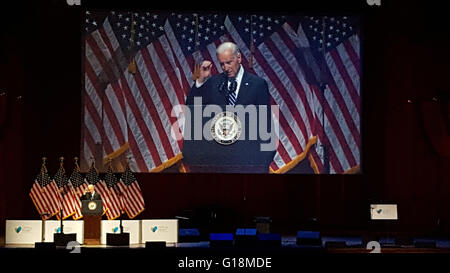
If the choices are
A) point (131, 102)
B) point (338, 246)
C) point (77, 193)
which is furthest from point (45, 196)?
point (338, 246)

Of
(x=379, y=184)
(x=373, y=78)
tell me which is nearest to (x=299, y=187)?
(x=379, y=184)

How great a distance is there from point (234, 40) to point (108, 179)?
15.1ft

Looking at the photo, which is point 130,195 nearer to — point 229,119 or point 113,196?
point 113,196

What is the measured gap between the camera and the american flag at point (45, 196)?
53.4 feet

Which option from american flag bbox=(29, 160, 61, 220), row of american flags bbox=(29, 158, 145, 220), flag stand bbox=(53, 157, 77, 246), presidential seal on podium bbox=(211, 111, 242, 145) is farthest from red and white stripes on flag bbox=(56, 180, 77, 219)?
presidential seal on podium bbox=(211, 111, 242, 145)

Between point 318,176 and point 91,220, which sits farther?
point 318,176

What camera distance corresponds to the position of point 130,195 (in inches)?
663

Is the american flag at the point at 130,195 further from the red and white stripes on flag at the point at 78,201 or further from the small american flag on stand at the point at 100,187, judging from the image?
the red and white stripes on flag at the point at 78,201

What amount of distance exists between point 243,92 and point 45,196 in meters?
5.25

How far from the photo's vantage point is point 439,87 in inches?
742

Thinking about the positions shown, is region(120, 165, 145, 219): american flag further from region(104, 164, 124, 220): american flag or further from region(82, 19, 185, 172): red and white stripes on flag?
region(82, 19, 185, 172): red and white stripes on flag

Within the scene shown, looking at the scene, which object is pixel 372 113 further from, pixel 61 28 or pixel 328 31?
pixel 61 28

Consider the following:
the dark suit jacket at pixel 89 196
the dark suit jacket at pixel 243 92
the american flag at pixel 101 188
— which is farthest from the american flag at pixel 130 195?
the dark suit jacket at pixel 243 92

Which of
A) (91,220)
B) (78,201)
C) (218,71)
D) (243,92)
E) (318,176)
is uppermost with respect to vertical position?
(218,71)
